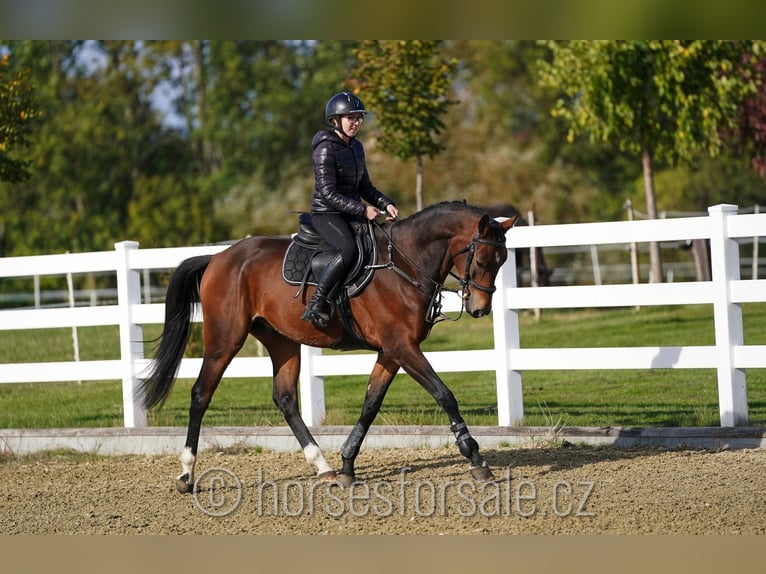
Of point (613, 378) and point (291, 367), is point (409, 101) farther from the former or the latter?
point (291, 367)

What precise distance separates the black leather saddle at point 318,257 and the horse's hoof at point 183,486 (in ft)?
5.47

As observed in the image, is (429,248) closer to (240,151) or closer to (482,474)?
(482,474)

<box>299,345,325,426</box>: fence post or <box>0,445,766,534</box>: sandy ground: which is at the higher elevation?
<box>299,345,325,426</box>: fence post

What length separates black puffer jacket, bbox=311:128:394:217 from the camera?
287 inches

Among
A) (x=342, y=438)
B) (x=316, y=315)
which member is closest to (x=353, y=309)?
(x=316, y=315)

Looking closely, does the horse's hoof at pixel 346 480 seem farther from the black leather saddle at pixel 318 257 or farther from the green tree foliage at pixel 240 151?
the green tree foliage at pixel 240 151

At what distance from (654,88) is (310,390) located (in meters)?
11.4

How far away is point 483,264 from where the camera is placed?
7.03m

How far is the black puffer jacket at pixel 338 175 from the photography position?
7.29 m

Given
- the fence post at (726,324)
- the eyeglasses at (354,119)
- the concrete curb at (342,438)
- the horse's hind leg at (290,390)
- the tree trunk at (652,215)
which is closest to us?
the eyeglasses at (354,119)

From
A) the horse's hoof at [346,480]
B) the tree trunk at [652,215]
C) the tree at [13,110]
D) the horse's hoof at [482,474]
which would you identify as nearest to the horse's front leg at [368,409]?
the horse's hoof at [346,480]

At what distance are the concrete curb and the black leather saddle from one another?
1964 mm

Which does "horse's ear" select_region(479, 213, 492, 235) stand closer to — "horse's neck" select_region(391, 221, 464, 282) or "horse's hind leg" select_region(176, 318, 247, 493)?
"horse's neck" select_region(391, 221, 464, 282)

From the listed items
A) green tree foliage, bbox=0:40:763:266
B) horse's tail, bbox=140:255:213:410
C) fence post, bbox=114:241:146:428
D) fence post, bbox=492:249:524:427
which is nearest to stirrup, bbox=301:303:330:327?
horse's tail, bbox=140:255:213:410
